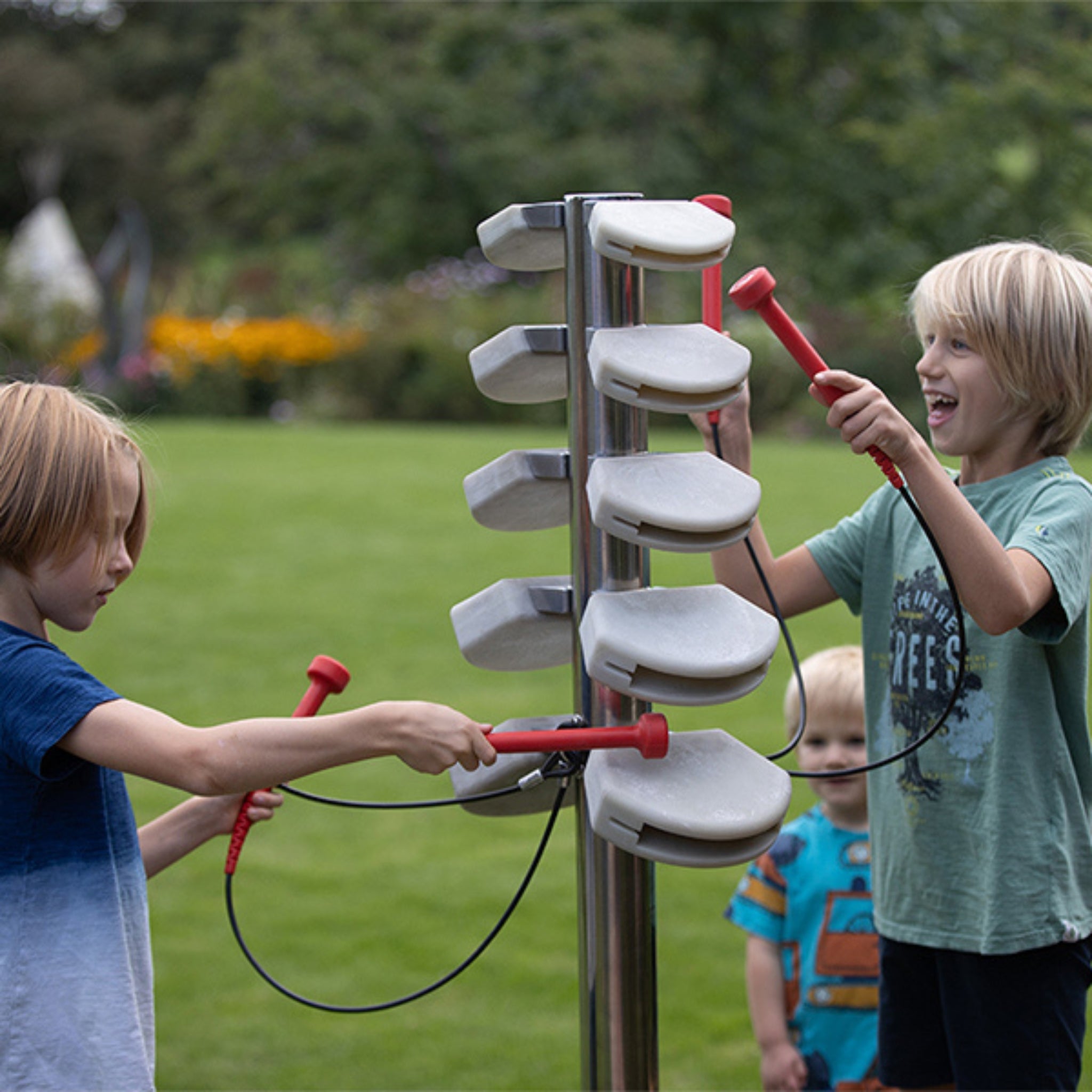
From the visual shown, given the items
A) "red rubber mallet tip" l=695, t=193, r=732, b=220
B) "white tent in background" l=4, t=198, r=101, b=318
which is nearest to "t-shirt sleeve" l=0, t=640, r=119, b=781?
"red rubber mallet tip" l=695, t=193, r=732, b=220

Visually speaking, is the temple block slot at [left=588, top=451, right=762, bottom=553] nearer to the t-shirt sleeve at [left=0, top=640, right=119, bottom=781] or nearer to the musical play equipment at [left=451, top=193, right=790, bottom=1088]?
the musical play equipment at [left=451, top=193, right=790, bottom=1088]

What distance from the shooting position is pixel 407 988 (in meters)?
2.72

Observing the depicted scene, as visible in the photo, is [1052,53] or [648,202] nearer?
[648,202]

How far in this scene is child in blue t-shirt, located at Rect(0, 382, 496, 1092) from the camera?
3.96 ft

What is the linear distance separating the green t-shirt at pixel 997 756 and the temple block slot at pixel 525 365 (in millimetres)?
505

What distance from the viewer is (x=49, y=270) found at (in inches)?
588

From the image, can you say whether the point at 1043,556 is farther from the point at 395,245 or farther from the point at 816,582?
the point at 395,245

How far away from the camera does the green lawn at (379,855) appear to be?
2.52 metres

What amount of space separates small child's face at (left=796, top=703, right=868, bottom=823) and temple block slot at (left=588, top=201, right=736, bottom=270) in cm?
109

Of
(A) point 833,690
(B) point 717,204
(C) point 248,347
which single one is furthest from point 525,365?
(C) point 248,347

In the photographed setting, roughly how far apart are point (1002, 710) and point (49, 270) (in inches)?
579

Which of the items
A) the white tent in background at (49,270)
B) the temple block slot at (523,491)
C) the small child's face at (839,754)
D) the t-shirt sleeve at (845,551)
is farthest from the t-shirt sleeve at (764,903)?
the white tent in background at (49,270)

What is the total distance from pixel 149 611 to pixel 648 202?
436 centimetres

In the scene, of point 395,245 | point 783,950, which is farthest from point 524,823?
point 395,245
